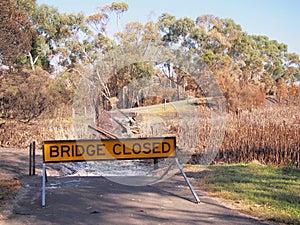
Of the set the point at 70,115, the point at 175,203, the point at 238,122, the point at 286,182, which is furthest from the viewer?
the point at 70,115

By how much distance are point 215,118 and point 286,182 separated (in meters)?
7.82

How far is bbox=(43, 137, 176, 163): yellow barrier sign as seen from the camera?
6629 millimetres

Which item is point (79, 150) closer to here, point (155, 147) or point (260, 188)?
point (155, 147)

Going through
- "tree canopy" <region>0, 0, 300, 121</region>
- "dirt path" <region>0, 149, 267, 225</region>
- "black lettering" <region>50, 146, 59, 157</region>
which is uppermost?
"tree canopy" <region>0, 0, 300, 121</region>

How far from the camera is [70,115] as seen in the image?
2139 cm

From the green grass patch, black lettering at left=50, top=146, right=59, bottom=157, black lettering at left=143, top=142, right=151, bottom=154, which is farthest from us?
black lettering at left=143, top=142, right=151, bottom=154

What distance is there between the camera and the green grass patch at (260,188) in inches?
236

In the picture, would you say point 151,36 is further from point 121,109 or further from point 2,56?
point 2,56

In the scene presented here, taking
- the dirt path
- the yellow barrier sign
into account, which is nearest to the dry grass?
the dirt path

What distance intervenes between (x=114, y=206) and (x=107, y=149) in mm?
968

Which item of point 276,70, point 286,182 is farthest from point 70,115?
point 276,70

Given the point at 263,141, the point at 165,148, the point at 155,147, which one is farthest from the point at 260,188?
the point at 263,141

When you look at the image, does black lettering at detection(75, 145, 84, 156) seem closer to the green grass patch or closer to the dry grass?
the green grass patch

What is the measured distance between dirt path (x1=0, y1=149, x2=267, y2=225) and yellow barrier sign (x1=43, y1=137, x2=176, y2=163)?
67 cm
